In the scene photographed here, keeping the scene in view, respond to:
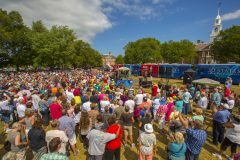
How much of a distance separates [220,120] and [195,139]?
105 inches

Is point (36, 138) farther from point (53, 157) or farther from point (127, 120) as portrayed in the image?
point (127, 120)

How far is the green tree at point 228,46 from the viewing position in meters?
41.2

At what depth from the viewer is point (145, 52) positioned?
6525 centimetres

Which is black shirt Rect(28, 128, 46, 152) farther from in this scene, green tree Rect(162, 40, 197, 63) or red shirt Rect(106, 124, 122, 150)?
green tree Rect(162, 40, 197, 63)

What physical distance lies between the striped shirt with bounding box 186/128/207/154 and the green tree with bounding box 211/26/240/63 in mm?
47140

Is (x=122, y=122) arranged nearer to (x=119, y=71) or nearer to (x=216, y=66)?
(x=119, y=71)

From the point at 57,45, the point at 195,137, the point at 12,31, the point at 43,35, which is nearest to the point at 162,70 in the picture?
the point at 57,45

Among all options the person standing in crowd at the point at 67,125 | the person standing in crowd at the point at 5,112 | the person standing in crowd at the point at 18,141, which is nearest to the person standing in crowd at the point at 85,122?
the person standing in crowd at the point at 67,125

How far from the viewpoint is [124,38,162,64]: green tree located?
212 ft

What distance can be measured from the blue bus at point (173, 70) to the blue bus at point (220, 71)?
360 centimetres

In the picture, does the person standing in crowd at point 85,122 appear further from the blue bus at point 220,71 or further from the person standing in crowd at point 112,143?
the blue bus at point 220,71

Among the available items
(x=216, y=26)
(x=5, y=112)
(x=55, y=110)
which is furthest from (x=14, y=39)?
(x=216, y=26)

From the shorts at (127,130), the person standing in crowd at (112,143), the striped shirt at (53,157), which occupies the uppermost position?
the striped shirt at (53,157)

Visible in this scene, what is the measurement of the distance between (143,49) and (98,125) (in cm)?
6395
